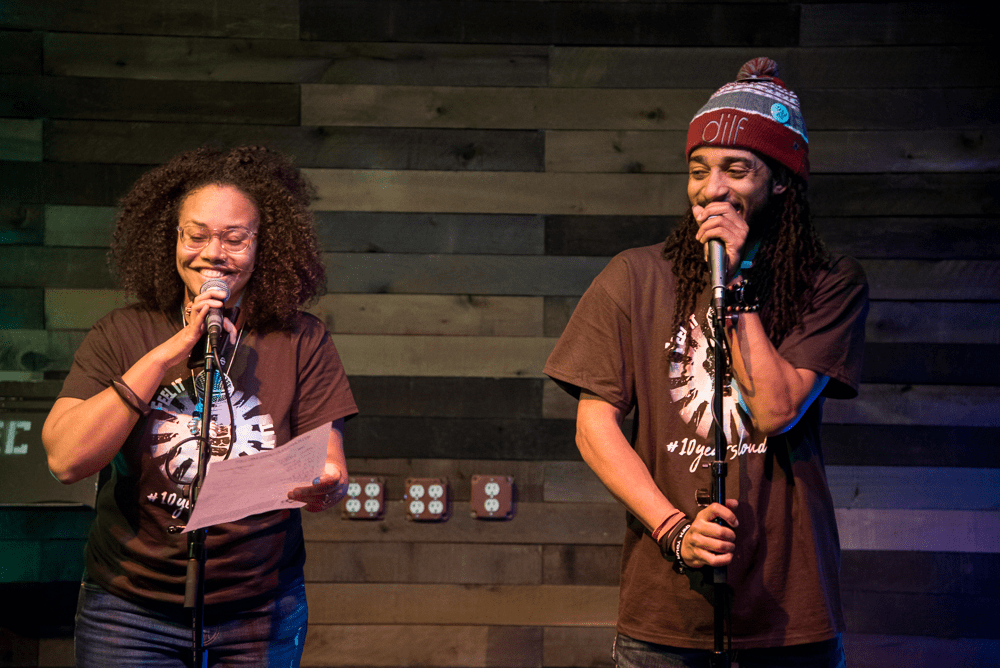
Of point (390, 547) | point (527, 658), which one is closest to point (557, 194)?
point (390, 547)

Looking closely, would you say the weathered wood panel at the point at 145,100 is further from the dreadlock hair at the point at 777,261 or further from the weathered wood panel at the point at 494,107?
the dreadlock hair at the point at 777,261

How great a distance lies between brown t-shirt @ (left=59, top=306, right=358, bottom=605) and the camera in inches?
61.9

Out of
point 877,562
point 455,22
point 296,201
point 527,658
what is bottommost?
point 527,658

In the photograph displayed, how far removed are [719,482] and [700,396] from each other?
217 millimetres

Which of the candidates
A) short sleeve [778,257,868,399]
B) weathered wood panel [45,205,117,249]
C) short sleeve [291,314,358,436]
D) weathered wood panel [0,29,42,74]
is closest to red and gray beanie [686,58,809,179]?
short sleeve [778,257,868,399]

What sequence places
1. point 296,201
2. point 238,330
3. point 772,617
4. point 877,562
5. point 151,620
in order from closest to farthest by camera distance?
point 772,617 → point 151,620 → point 238,330 → point 296,201 → point 877,562

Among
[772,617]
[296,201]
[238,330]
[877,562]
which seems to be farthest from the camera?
[877,562]

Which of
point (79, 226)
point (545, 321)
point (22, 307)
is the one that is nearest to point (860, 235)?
point (545, 321)

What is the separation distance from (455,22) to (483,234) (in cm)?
78

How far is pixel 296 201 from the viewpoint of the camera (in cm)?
196

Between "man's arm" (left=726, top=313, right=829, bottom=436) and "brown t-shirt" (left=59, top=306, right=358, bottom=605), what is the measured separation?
86 centimetres

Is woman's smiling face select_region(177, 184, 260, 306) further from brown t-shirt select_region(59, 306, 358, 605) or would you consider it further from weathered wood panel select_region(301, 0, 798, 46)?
weathered wood panel select_region(301, 0, 798, 46)

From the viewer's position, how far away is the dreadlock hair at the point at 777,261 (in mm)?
1570

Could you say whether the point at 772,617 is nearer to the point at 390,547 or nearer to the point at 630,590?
the point at 630,590
